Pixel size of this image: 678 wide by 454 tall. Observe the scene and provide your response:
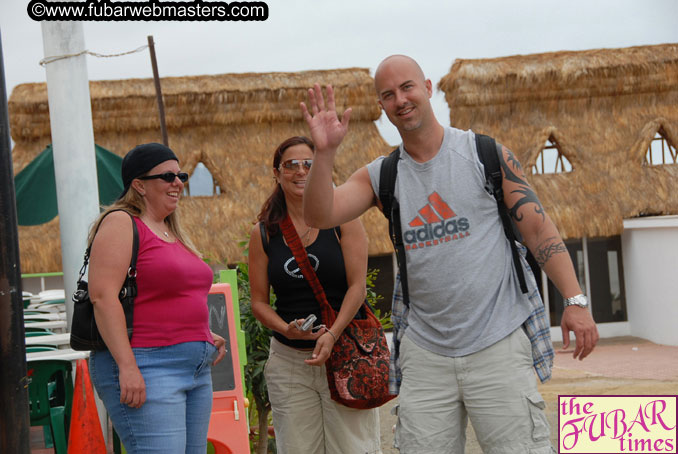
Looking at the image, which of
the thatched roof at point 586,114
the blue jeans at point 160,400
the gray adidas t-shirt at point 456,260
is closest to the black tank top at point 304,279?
the blue jeans at point 160,400

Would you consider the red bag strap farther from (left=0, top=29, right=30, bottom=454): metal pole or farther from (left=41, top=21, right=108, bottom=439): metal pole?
(left=41, top=21, right=108, bottom=439): metal pole

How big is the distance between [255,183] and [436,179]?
11.7 metres

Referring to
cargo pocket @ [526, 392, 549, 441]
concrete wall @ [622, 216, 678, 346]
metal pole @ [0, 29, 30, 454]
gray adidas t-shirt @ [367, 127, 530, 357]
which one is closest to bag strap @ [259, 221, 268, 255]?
gray adidas t-shirt @ [367, 127, 530, 357]

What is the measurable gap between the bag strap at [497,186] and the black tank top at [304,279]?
3.02 feet

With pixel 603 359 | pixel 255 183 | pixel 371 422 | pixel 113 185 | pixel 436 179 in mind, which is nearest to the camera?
pixel 436 179

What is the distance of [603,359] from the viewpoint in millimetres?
11773

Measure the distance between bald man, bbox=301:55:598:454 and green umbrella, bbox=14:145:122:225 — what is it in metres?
5.80

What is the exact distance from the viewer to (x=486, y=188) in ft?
8.80

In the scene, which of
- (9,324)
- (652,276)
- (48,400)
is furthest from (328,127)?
(652,276)

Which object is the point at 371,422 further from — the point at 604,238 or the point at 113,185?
the point at 604,238

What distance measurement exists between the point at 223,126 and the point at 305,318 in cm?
1151

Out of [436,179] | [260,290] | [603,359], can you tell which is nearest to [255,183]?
[603,359]

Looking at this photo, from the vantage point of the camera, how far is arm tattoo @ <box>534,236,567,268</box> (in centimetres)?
264

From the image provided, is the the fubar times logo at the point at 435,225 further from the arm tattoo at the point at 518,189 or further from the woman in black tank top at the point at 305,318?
the woman in black tank top at the point at 305,318
